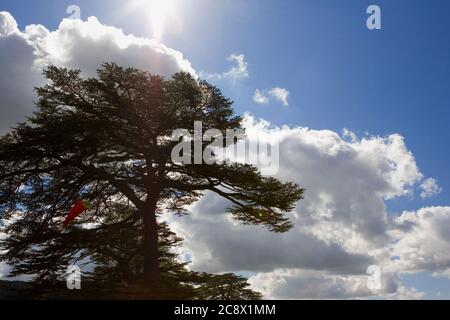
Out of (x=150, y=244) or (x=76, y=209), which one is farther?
(x=76, y=209)

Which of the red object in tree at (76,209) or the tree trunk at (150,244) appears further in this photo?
the red object in tree at (76,209)

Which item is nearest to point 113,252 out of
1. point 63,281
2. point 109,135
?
point 63,281

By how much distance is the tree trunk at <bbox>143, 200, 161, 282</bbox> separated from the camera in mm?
25812

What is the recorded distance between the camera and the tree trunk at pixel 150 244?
25.8 metres

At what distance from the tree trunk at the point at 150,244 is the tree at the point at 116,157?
6 cm

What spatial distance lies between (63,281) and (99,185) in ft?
18.6

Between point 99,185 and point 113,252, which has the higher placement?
point 99,185

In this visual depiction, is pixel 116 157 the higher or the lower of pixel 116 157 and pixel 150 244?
the higher

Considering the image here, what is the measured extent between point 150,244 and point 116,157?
5280 millimetres

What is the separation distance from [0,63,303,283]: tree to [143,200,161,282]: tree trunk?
6 centimetres

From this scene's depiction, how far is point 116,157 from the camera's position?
2739cm

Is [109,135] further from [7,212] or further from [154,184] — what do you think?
[7,212]

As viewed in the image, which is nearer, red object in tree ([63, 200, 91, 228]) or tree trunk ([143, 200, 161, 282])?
tree trunk ([143, 200, 161, 282])
